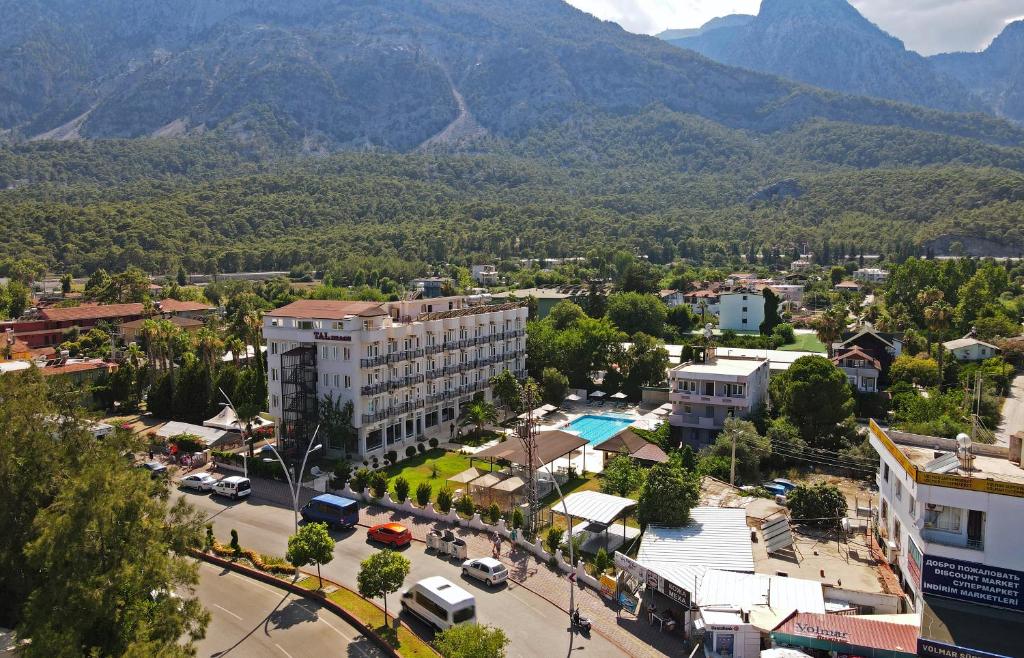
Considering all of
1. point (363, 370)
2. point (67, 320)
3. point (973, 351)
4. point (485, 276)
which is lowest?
point (973, 351)

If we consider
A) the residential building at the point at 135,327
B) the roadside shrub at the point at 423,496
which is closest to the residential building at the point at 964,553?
the roadside shrub at the point at 423,496

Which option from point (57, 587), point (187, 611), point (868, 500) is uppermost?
point (57, 587)

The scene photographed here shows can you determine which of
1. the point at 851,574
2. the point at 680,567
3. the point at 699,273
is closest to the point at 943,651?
the point at 851,574

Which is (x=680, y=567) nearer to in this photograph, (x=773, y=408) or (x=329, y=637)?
(x=329, y=637)

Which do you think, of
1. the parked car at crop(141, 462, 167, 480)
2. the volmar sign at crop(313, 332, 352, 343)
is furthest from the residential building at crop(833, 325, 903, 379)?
the parked car at crop(141, 462, 167, 480)

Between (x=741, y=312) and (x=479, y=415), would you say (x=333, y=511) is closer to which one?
(x=479, y=415)

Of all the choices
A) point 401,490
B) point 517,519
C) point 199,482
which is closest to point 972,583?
point 517,519
